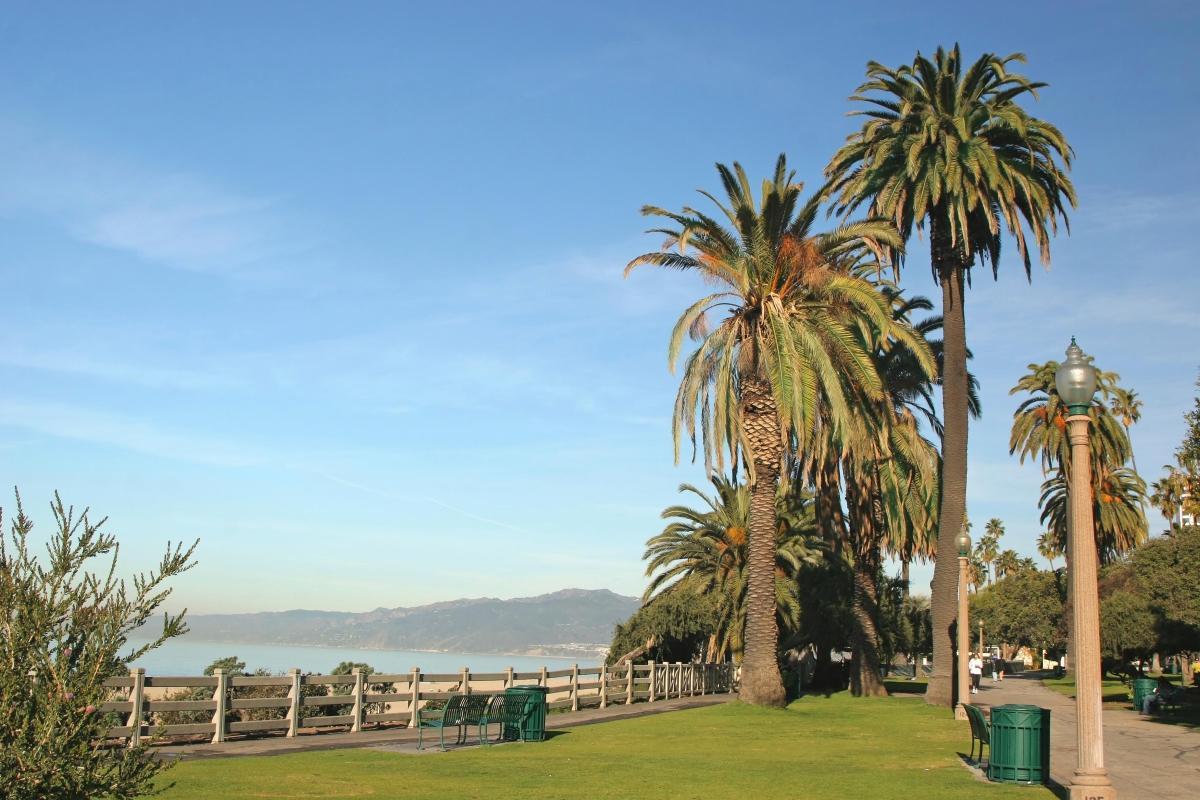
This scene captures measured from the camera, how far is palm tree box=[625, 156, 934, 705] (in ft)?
102

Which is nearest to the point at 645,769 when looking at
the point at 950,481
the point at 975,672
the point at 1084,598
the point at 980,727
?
the point at 980,727

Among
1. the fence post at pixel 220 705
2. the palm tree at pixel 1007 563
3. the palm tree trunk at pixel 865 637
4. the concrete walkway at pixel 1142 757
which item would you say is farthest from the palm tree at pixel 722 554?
the palm tree at pixel 1007 563

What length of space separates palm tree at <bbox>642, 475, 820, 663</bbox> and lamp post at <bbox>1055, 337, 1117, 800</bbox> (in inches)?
1243

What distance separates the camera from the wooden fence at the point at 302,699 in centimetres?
1802

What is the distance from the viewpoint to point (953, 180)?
111ft

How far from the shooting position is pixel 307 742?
20141mm

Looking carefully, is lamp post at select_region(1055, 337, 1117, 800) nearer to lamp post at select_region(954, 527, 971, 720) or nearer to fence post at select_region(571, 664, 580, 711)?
lamp post at select_region(954, 527, 971, 720)

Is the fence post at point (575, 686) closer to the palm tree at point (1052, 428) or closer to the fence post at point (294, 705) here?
the fence post at point (294, 705)

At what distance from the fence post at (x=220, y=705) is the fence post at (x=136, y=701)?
1.70 m

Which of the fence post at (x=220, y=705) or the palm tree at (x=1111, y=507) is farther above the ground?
the palm tree at (x=1111, y=507)

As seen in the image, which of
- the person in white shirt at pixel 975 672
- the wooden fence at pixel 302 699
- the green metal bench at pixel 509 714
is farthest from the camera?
the person in white shirt at pixel 975 672

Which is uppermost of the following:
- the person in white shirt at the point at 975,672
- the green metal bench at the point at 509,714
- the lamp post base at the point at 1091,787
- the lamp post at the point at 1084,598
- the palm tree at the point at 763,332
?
the palm tree at the point at 763,332

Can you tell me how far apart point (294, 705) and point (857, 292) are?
1917 cm

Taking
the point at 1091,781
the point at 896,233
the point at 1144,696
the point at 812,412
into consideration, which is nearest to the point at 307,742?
the point at 1091,781
